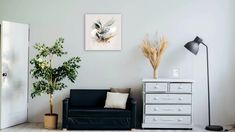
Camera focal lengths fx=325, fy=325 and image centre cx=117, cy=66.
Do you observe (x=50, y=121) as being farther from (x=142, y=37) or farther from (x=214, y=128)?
(x=214, y=128)

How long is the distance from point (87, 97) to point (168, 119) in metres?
1.49

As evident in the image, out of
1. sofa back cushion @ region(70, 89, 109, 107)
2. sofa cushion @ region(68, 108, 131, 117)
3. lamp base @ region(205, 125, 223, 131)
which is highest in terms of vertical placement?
sofa back cushion @ region(70, 89, 109, 107)

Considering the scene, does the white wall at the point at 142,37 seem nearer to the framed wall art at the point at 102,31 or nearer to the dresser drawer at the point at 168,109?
the framed wall art at the point at 102,31

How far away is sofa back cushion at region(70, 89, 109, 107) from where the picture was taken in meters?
5.87

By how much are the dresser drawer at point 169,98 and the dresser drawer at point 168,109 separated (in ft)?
0.28

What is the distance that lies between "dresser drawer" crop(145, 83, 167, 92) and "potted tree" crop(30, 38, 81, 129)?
4.11ft

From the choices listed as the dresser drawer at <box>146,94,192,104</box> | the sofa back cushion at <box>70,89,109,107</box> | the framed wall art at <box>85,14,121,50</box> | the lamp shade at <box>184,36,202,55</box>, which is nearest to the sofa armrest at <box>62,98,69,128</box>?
the sofa back cushion at <box>70,89,109,107</box>

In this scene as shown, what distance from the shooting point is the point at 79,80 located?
610 centimetres

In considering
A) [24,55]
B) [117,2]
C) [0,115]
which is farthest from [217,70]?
[0,115]

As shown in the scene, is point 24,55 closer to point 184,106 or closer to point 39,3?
point 39,3

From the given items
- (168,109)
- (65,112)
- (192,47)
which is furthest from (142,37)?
(65,112)

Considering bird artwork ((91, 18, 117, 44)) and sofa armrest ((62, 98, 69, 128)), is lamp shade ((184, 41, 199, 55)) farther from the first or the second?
sofa armrest ((62, 98, 69, 128))

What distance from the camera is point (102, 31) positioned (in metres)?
6.07

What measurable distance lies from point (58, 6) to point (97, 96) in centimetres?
183
